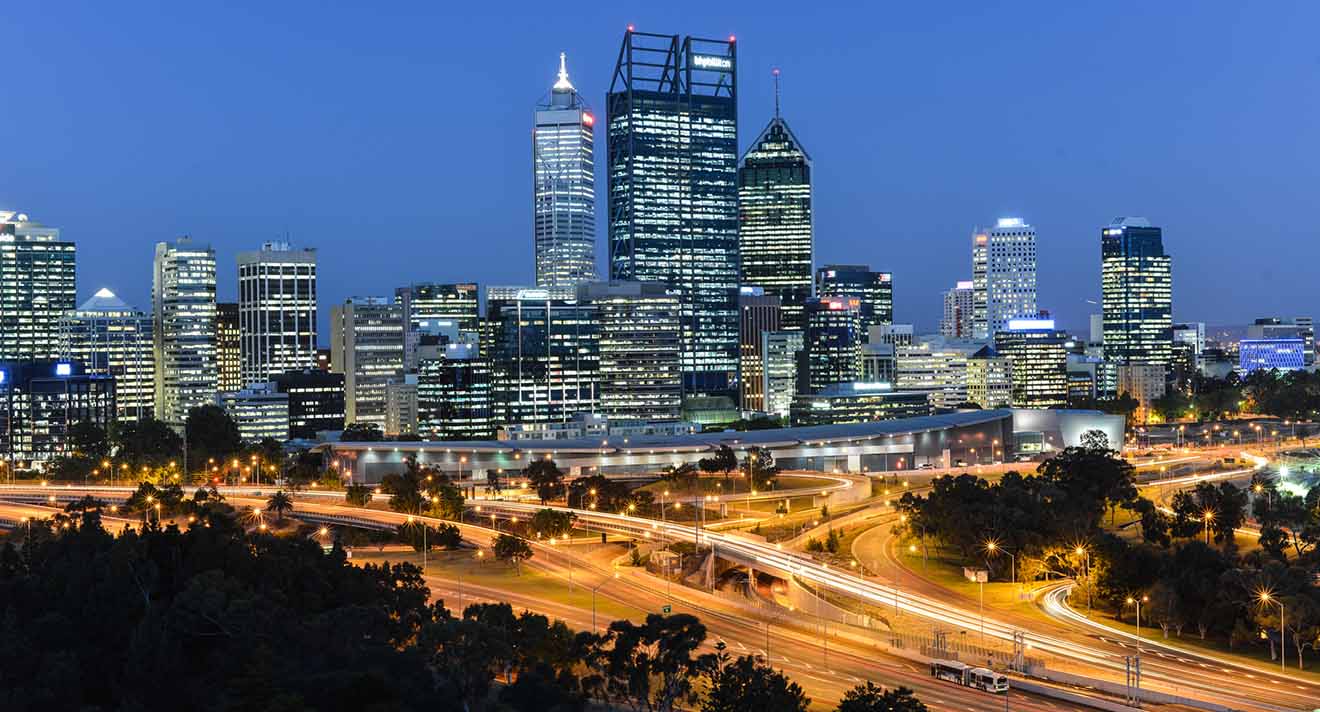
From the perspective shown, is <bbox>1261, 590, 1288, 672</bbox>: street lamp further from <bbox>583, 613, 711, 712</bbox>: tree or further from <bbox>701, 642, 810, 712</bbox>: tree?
<bbox>583, 613, 711, 712</bbox>: tree

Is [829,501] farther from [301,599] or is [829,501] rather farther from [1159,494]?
[301,599]

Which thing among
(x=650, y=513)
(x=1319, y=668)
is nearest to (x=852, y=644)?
(x=1319, y=668)

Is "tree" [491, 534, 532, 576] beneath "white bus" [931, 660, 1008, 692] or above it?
above

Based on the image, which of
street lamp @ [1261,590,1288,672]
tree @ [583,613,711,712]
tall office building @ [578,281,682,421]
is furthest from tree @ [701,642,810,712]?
tall office building @ [578,281,682,421]

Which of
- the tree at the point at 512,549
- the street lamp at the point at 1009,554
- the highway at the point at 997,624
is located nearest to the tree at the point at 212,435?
the highway at the point at 997,624

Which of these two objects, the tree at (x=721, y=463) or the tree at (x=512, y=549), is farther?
the tree at (x=721, y=463)

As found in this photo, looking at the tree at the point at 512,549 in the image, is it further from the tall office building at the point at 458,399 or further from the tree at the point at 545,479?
the tall office building at the point at 458,399

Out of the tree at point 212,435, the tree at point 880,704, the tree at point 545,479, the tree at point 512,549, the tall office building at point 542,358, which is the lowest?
the tree at point 512,549
